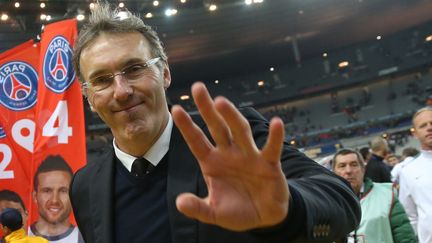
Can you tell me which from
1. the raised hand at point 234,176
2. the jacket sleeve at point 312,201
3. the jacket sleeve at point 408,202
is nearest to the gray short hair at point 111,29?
the jacket sleeve at point 312,201

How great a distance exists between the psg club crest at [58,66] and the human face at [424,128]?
286 cm

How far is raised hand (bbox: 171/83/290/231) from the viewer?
823 mm

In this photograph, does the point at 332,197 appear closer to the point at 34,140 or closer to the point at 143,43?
the point at 143,43

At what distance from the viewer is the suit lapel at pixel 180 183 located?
4.20ft

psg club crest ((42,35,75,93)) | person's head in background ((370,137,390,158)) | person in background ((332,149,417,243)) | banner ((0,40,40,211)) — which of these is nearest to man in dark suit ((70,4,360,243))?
psg club crest ((42,35,75,93))

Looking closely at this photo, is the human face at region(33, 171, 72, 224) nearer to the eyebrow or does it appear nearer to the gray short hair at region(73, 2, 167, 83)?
the gray short hair at region(73, 2, 167, 83)

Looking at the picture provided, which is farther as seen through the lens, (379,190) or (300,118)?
(300,118)

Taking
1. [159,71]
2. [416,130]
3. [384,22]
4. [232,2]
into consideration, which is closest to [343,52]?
[384,22]

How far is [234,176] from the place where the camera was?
2.83 ft

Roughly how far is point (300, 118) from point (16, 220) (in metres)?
31.1

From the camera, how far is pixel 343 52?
33.0 metres

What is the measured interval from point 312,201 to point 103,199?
2.67ft

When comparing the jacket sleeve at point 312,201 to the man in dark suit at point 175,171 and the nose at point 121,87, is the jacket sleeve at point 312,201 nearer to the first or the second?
the man in dark suit at point 175,171

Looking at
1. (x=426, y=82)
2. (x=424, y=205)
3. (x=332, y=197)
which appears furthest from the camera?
(x=426, y=82)
